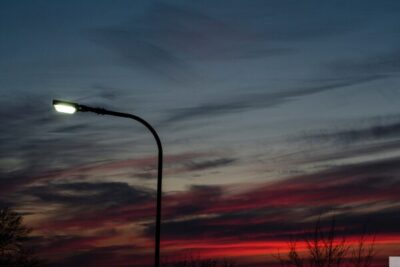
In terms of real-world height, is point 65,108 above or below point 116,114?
below

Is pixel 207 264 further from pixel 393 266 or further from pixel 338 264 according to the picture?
pixel 393 266

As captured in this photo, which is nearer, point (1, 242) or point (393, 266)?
point (393, 266)

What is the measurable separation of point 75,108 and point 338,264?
24.9 m

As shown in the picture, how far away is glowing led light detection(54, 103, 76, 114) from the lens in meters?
18.7

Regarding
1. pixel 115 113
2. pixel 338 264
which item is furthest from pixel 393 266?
pixel 338 264

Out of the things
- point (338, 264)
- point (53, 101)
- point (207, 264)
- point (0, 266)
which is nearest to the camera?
point (53, 101)

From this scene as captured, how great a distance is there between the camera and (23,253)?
167 feet

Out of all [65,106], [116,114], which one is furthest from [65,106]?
[116,114]

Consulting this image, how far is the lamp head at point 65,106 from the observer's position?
18656 millimetres

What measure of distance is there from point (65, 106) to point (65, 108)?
0.19ft

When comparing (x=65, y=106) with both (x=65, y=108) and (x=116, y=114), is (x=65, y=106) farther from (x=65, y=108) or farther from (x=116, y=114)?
(x=116, y=114)

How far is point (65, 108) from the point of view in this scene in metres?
18.8

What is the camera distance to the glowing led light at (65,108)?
1870 cm

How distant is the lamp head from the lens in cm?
1866
